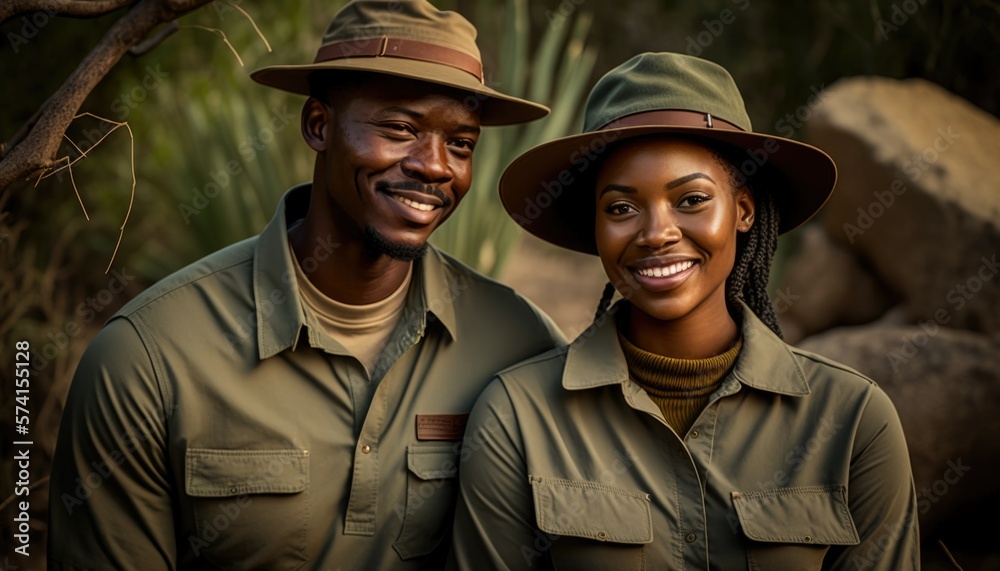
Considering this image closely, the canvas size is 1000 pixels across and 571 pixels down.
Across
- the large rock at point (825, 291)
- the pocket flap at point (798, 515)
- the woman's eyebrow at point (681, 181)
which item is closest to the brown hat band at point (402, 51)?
the woman's eyebrow at point (681, 181)

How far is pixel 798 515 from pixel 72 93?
1.91 meters

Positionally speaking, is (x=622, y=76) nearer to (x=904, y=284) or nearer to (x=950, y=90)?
(x=904, y=284)

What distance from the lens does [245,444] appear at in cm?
277

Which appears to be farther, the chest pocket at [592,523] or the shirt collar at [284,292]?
Result: the shirt collar at [284,292]

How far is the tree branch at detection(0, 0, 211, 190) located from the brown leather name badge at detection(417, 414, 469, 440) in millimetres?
1152

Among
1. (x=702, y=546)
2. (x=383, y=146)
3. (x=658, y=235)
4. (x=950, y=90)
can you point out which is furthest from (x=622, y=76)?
(x=950, y=90)

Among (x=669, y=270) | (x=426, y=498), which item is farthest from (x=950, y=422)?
(x=426, y=498)

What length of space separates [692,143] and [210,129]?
9.71 ft

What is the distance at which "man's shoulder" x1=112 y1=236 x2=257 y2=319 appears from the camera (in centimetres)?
282

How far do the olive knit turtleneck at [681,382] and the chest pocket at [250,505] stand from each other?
930 millimetres

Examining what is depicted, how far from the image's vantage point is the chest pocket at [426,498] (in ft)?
9.18

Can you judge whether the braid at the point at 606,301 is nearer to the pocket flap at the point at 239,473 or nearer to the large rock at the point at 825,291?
the pocket flap at the point at 239,473

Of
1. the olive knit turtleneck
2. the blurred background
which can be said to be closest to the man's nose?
the olive knit turtleneck

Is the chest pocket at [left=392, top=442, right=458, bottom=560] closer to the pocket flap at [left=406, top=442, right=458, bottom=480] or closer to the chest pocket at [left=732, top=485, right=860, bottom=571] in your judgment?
the pocket flap at [left=406, top=442, right=458, bottom=480]
